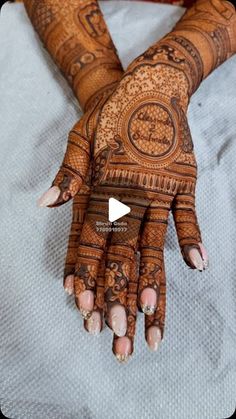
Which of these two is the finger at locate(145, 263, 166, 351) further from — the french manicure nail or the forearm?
the forearm

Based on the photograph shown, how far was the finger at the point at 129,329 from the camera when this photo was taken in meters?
0.83

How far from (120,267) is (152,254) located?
0.23 feet

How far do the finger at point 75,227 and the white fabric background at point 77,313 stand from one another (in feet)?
0.22

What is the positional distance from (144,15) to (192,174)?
2.01 ft

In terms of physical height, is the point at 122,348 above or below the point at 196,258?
below

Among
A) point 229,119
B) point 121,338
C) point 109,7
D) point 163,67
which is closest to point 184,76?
point 163,67

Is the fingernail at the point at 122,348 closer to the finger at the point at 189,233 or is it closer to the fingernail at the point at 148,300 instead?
the fingernail at the point at 148,300

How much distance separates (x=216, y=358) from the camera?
3.03 ft

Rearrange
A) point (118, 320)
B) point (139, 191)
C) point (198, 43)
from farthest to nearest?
point (198, 43) < point (139, 191) < point (118, 320)

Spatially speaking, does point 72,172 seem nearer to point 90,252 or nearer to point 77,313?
point 90,252

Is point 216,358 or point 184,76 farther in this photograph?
point 184,76

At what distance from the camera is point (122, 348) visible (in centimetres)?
83

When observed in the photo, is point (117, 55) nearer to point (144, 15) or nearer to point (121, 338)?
point (144, 15)

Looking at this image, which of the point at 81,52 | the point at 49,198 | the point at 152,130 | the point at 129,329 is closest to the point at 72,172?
the point at 49,198
